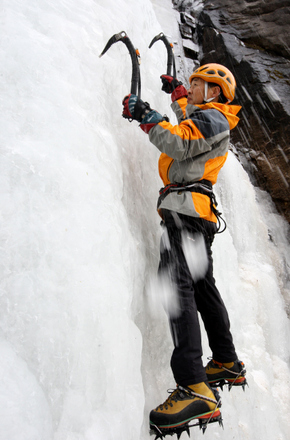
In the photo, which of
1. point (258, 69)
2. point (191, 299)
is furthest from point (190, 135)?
point (258, 69)

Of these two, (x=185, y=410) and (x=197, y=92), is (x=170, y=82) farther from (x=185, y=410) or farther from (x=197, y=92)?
(x=185, y=410)

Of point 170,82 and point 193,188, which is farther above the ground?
point 170,82

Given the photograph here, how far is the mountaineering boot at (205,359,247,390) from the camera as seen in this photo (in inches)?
73.5

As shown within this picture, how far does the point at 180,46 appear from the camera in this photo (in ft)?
25.9

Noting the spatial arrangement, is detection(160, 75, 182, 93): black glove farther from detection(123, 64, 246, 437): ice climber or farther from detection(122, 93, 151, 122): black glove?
detection(122, 93, 151, 122): black glove

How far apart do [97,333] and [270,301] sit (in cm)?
339

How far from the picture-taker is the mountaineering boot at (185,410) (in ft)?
4.71

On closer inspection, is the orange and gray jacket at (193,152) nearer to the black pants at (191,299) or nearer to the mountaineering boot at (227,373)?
the black pants at (191,299)

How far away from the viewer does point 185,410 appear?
1.44 metres

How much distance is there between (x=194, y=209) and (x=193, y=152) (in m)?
0.31

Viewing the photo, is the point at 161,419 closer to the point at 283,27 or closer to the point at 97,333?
the point at 97,333

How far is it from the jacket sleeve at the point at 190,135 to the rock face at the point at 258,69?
4821 mm

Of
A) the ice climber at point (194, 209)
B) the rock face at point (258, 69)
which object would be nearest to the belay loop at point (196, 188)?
the ice climber at point (194, 209)

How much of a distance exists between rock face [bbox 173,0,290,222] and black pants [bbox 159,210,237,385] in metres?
4.79
